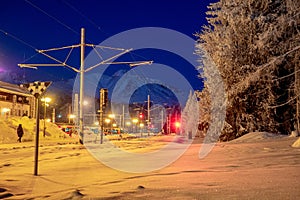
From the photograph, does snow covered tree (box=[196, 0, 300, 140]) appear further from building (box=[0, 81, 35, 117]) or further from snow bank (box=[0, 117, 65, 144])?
building (box=[0, 81, 35, 117])

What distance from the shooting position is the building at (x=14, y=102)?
54.2 meters

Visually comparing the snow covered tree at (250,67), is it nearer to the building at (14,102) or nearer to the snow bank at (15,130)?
the snow bank at (15,130)

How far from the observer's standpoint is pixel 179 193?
6.37 metres

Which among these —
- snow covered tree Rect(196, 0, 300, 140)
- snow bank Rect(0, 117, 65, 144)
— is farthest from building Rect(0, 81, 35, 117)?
snow covered tree Rect(196, 0, 300, 140)

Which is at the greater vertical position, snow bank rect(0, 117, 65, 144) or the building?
the building

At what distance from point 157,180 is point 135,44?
25307 millimetres

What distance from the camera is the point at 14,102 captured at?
5800 cm

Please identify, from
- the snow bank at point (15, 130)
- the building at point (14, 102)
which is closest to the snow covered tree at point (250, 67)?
the snow bank at point (15, 130)

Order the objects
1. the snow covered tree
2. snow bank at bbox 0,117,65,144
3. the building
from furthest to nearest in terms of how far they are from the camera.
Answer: the building → snow bank at bbox 0,117,65,144 → the snow covered tree

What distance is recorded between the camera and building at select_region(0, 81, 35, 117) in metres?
54.2

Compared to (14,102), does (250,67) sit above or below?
below

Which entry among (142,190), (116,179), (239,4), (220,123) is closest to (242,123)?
(220,123)

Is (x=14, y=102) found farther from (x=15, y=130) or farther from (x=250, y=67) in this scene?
(x=250, y=67)

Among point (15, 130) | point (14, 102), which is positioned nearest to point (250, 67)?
point (15, 130)
